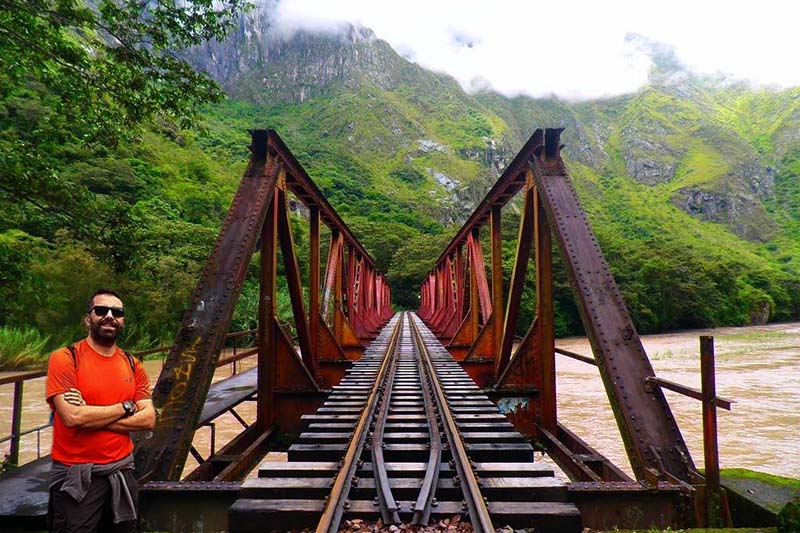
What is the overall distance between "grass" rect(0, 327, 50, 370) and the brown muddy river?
0.70 m

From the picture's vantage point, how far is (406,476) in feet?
11.0

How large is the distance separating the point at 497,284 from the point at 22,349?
17609mm

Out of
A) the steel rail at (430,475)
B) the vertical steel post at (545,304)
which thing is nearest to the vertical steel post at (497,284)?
the vertical steel post at (545,304)

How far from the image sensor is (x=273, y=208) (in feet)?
18.5

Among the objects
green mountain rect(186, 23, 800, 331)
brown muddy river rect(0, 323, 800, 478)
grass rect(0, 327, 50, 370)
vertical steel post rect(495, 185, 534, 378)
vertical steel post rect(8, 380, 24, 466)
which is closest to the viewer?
vertical steel post rect(8, 380, 24, 466)

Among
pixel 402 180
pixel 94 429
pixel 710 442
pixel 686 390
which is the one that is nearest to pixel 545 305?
pixel 686 390

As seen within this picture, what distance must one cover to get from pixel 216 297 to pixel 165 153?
64101 mm

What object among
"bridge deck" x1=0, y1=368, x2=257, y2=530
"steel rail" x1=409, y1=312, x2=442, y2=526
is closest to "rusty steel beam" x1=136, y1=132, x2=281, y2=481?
"bridge deck" x1=0, y1=368, x2=257, y2=530

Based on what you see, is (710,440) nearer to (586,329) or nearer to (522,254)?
(586,329)

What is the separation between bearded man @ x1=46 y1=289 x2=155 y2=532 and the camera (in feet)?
6.98

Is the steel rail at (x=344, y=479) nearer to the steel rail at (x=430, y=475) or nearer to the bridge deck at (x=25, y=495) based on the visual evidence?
the steel rail at (x=430, y=475)

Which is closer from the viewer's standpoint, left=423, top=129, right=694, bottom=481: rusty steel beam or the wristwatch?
the wristwatch

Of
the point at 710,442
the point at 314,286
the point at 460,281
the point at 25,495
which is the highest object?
the point at 460,281

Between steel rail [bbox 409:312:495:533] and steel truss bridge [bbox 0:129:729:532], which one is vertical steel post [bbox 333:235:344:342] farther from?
steel rail [bbox 409:312:495:533]
